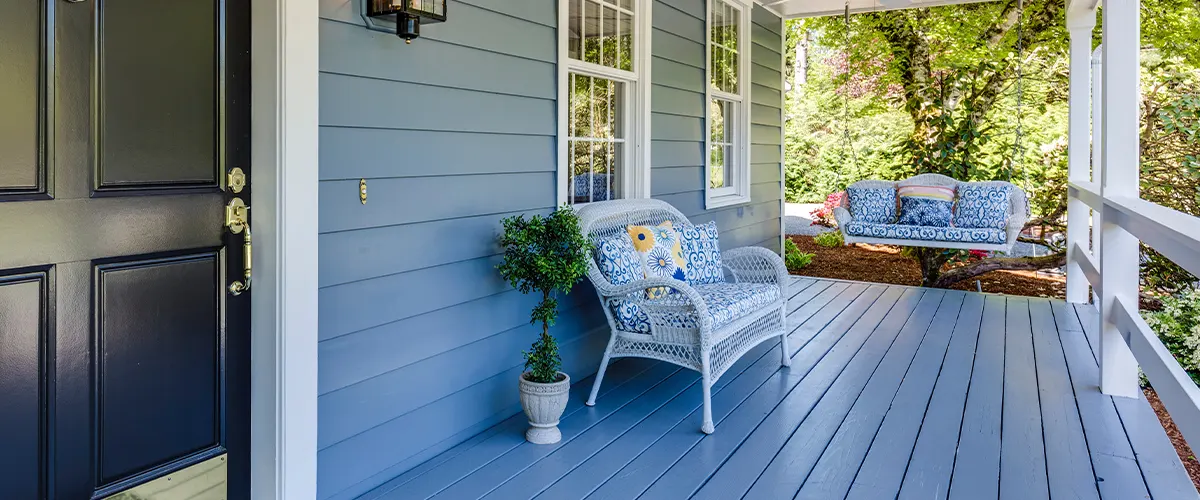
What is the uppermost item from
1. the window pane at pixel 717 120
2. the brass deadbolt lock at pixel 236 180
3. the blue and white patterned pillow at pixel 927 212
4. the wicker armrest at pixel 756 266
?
the window pane at pixel 717 120

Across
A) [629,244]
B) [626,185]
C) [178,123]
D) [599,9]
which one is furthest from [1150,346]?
[178,123]

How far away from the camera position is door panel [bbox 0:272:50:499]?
1684mm

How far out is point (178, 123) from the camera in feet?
6.49

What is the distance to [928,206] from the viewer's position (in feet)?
20.1

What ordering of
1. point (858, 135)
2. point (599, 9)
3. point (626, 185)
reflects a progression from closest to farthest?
point (599, 9)
point (626, 185)
point (858, 135)

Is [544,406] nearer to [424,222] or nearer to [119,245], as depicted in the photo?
[424,222]

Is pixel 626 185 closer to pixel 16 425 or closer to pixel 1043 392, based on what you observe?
pixel 1043 392

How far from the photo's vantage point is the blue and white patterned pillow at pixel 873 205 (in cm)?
623

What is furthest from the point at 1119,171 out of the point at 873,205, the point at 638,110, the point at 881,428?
the point at 873,205

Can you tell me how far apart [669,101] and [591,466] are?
238 cm

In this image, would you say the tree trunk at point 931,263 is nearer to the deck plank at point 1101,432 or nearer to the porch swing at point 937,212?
the porch swing at point 937,212

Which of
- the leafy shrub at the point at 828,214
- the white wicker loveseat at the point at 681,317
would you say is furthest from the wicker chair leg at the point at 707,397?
the leafy shrub at the point at 828,214

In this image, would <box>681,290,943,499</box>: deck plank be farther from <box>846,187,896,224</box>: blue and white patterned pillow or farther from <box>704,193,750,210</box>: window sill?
<box>846,187,896,224</box>: blue and white patterned pillow

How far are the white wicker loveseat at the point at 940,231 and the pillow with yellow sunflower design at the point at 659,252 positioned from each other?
2.79 metres
